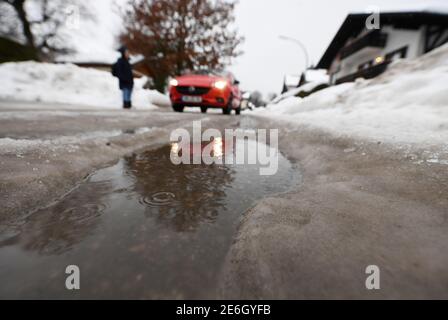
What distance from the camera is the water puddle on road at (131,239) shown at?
62 centimetres

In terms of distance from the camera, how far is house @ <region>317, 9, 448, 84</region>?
1225 cm

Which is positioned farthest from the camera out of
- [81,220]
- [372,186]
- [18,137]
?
[18,137]

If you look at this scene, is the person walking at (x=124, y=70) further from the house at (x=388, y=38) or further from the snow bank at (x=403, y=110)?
the house at (x=388, y=38)

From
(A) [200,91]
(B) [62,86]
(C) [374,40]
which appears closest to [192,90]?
(A) [200,91]

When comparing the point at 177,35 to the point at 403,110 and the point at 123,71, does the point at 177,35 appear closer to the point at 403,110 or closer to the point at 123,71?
the point at 123,71

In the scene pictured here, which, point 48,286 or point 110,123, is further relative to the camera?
point 110,123

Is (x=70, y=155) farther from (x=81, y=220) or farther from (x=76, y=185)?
(x=81, y=220)

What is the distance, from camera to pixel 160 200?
3.73 ft

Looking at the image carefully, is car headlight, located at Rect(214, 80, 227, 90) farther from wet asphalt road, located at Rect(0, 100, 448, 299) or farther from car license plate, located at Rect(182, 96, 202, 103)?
wet asphalt road, located at Rect(0, 100, 448, 299)

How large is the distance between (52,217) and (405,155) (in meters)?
1.87

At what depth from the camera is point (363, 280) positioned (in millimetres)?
609
